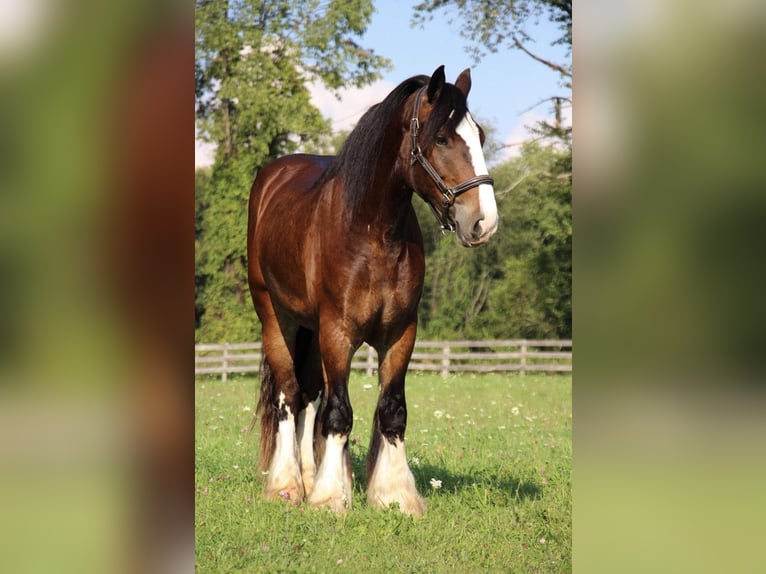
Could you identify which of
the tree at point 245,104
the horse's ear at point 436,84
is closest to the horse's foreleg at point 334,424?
the horse's ear at point 436,84

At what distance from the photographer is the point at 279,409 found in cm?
611

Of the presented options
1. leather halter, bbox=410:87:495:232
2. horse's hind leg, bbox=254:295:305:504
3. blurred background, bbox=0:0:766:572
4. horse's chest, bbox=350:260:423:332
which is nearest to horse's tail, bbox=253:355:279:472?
horse's hind leg, bbox=254:295:305:504

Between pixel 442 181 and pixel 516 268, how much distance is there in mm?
15400

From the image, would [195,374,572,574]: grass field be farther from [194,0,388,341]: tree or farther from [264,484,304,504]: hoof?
[194,0,388,341]: tree

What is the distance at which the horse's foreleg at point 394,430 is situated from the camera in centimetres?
508

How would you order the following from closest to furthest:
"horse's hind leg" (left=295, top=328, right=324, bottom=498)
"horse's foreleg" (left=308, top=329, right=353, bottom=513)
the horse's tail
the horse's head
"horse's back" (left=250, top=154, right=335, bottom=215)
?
the horse's head
"horse's foreleg" (left=308, top=329, right=353, bottom=513)
"horse's hind leg" (left=295, top=328, right=324, bottom=498)
the horse's tail
"horse's back" (left=250, top=154, right=335, bottom=215)

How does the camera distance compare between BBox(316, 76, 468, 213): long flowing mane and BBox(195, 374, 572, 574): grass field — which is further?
BBox(316, 76, 468, 213): long flowing mane

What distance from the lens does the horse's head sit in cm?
417

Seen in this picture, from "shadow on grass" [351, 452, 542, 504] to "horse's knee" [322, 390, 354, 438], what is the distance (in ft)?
1.62
